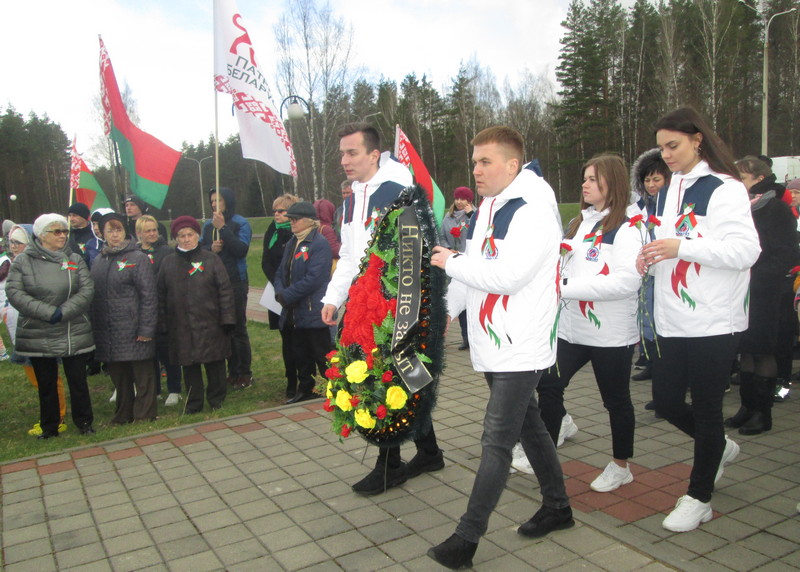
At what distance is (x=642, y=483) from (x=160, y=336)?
501 cm

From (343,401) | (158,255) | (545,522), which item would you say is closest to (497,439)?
(545,522)

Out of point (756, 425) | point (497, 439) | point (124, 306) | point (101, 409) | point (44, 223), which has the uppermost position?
point (44, 223)

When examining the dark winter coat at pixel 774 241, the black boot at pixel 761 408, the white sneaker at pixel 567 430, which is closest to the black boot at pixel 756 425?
the black boot at pixel 761 408

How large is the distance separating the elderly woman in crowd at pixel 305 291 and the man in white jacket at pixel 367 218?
195 centimetres

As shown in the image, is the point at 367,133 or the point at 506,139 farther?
the point at 367,133

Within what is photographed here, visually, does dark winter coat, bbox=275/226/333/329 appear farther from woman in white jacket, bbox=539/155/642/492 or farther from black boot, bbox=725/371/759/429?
black boot, bbox=725/371/759/429

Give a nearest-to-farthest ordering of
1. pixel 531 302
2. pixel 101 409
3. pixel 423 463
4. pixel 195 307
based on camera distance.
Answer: pixel 531 302 → pixel 423 463 → pixel 195 307 → pixel 101 409

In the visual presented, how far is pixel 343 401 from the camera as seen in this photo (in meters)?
4.00

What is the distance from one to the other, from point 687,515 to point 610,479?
633mm

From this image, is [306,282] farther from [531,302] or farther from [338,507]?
[531,302]

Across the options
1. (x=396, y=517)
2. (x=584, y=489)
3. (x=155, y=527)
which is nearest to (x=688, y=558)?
(x=584, y=489)

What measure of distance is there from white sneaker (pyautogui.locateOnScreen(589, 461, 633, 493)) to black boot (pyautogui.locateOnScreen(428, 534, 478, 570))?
1240mm

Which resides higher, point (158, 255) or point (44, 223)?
point (44, 223)

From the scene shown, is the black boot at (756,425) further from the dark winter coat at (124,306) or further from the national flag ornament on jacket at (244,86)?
the dark winter coat at (124,306)
